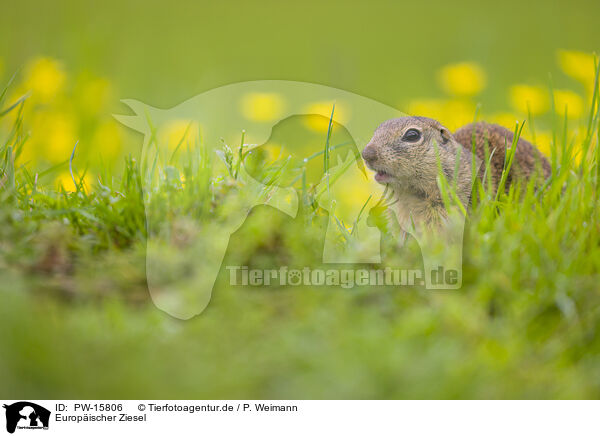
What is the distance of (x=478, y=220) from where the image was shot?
2273 millimetres

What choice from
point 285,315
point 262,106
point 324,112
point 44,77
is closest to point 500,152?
point 324,112

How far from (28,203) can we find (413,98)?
12.7 feet

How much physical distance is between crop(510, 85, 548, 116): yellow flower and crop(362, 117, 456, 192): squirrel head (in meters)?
1.38

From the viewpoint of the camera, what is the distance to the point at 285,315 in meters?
1.88

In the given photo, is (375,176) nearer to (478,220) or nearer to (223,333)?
(478,220)

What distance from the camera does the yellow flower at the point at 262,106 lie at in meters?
4.30

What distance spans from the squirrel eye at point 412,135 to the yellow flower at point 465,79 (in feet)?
5.64

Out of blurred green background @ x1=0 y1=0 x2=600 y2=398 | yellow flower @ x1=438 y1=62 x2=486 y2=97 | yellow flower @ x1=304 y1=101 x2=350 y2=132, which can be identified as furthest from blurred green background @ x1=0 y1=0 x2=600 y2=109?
blurred green background @ x1=0 y1=0 x2=600 y2=398

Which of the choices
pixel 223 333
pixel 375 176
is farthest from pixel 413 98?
pixel 223 333

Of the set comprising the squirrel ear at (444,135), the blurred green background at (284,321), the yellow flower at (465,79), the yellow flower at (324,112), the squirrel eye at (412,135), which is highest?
the yellow flower at (465,79)
